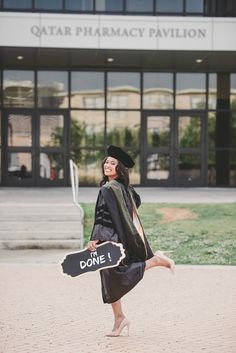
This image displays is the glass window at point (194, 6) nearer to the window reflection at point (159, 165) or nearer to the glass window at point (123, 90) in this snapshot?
the glass window at point (123, 90)

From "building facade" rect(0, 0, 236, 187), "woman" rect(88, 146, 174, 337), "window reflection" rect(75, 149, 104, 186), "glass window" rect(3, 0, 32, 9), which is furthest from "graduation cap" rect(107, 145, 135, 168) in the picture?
"glass window" rect(3, 0, 32, 9)

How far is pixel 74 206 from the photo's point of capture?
16.5 meters

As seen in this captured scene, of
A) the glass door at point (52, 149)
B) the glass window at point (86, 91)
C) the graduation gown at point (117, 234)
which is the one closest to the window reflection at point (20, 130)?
the glass door at point (52, 149)

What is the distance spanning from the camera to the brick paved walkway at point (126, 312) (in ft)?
23.1

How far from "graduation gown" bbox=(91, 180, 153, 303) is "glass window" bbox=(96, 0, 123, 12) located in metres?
18.9

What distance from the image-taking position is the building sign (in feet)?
68.7

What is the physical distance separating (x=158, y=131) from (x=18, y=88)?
503 cm

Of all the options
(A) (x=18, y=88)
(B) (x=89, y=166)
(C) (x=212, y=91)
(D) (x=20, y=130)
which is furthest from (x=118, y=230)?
(C) (x=212, y=91)

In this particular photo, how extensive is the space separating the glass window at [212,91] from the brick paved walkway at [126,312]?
14.4m

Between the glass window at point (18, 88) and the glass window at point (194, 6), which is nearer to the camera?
the glass window at point (18, 88)

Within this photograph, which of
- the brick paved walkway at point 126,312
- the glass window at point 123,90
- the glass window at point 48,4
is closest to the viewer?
the brick paved walkway at point 126,312

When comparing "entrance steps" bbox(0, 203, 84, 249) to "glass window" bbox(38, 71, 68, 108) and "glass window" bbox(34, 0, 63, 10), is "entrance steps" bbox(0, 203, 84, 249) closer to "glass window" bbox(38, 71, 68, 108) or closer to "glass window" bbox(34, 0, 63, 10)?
"glass window" bbox(38, 71, 68, 108)

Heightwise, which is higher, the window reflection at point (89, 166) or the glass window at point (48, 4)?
the glass window at point (48, 4)

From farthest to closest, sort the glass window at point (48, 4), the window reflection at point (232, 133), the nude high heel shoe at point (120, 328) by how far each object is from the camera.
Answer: the window reflection at point (232, 133)
the glass window at point (48, 4)
the nude high heel shoe at point (120, 328)
